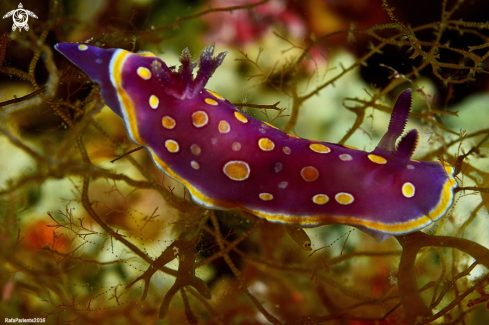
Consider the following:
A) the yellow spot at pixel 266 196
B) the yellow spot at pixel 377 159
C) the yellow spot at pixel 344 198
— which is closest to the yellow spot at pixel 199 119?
the yellow spot at pixel 266 196

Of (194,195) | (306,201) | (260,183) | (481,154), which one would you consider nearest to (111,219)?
(194,195)

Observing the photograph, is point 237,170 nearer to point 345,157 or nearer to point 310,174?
point 310,174

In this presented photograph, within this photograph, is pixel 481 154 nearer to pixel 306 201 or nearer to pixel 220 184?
pixel 306 201

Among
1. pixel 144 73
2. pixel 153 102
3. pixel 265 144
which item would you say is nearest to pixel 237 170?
pixel 265 144

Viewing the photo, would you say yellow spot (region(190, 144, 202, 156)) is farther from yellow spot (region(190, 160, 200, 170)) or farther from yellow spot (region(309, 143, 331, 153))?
yellow spot (region(309, 143, 331, 153))

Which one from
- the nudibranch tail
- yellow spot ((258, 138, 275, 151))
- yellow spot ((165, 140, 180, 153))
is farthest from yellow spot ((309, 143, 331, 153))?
the nudibranch tail

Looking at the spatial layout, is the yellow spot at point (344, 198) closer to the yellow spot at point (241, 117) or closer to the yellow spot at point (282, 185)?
the yellow spot at point (282, 185)
